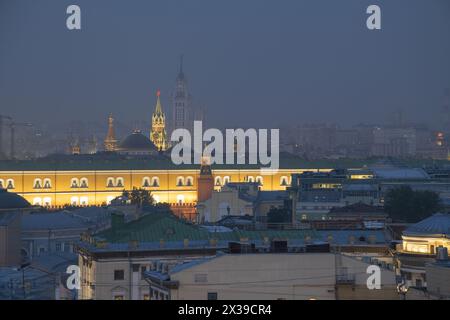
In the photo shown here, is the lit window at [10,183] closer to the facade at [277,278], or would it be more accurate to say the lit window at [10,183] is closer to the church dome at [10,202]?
the church dome at [10,202]

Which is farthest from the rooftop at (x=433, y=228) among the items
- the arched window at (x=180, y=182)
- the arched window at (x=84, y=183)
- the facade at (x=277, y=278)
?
the arched window at (x=180, y=182)

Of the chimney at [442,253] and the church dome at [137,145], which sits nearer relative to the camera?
the chimney at [442,253]

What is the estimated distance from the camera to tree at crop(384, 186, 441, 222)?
25781 mm

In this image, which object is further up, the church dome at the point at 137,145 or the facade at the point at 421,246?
the church dome at the point at 137,145

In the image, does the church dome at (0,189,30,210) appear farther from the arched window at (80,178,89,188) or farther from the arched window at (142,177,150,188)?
the arched window at (142,177,150,188)

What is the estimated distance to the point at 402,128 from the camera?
358ft

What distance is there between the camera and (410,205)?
26.5 meters

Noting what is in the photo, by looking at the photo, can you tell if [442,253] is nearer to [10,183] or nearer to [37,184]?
[10,183]

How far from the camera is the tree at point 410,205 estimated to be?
84.6 feet

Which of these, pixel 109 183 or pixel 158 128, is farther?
pixel 158 128

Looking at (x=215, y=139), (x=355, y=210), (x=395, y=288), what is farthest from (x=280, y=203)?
(x=215, y=139)

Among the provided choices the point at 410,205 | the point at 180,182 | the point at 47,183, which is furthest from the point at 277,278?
the point at 180,182
